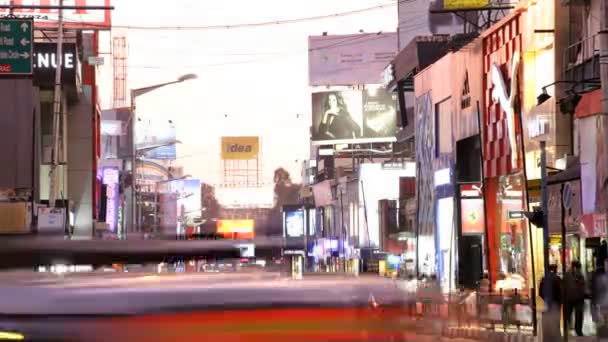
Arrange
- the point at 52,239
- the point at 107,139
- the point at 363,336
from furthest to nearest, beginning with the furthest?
1. the point at 107,139
2. the point at 52,239
3. the point at 363,336

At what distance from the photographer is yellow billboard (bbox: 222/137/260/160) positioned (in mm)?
95938

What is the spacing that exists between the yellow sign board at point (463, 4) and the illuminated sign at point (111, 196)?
2773cm

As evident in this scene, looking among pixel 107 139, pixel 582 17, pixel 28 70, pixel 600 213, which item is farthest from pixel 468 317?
pixel 107 139

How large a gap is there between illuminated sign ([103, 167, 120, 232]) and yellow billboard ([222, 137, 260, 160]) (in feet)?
55.0

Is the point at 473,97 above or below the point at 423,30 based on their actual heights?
below

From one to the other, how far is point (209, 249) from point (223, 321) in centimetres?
127

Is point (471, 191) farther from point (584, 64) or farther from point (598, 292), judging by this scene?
point (598, 292)

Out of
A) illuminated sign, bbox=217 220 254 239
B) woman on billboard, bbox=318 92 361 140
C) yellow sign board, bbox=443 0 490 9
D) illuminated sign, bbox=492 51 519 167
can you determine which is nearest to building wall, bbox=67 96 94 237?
illuminated sign, bbox=217 220 254 239

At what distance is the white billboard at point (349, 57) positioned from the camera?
115750 millimetres

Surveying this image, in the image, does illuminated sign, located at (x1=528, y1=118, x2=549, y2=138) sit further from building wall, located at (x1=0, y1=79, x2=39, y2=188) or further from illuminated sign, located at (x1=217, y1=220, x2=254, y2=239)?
building wall, located at (x1=0, y1=79, x2=39, y2=188)

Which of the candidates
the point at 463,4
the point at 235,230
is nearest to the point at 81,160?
the point at 235,230

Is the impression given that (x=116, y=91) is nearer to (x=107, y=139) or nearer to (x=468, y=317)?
(x=107, y=139)

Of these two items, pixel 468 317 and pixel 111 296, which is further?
pixel 468 317

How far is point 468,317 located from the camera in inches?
1383
